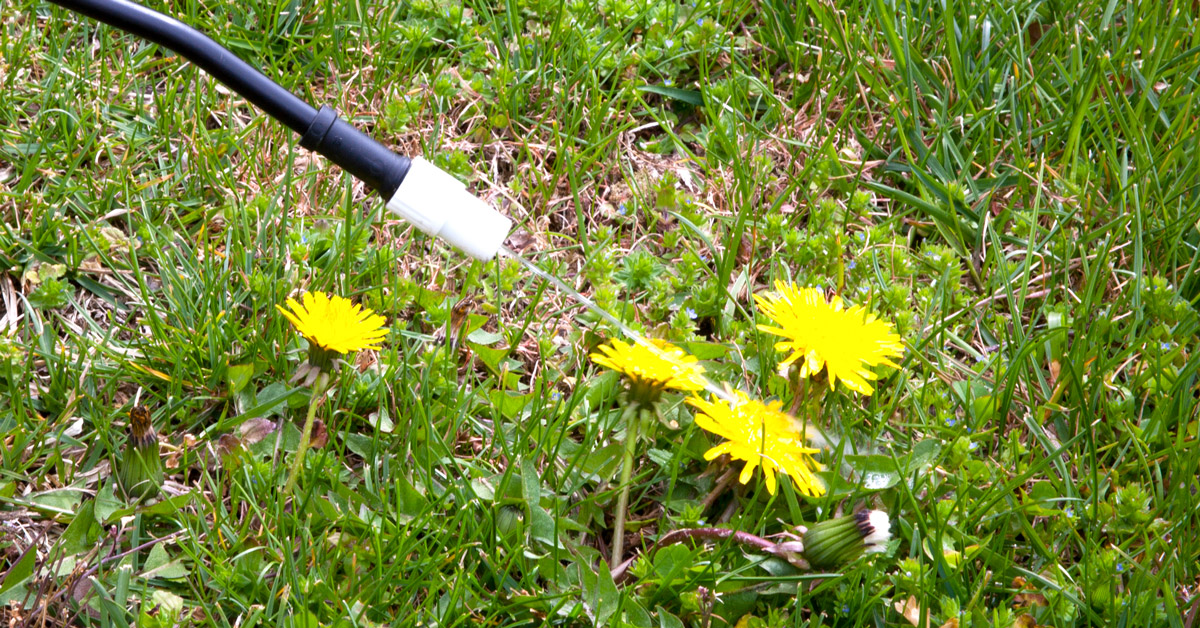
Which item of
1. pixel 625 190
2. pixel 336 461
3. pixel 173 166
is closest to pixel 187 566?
pixel 336 461

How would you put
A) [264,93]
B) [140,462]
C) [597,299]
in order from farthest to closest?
[597,299] → [140,462] → [264,93]

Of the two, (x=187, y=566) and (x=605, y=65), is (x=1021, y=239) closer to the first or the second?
(x=605, y=65)

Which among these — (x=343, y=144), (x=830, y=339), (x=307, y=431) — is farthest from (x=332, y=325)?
(x=830, y=339)

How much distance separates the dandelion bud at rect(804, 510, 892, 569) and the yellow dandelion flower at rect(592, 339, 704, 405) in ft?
1.00

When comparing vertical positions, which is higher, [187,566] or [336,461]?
[336,461]

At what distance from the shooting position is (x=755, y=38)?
2.80m

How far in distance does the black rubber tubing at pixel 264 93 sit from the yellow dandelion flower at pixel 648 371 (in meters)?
0.45

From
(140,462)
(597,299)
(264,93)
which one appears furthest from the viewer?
(597,299)

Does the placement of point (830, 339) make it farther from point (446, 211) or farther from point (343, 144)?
point (343, 144)

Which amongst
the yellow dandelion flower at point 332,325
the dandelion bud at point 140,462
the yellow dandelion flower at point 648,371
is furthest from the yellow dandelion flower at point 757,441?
the dandelion bud at point 140,462

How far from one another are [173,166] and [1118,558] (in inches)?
79.7

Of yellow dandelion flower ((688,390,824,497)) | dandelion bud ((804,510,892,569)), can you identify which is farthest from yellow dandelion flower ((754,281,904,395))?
dandelion bud ((804,510,892,569))

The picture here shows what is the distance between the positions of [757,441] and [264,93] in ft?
3.09

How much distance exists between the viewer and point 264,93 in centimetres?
158
